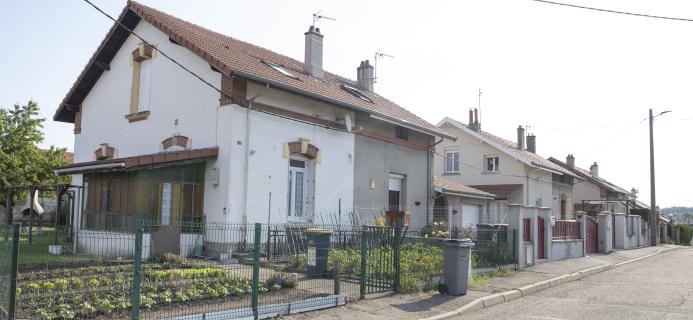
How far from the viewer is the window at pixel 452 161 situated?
33125 millimetres

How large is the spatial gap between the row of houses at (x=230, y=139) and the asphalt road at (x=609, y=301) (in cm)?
338

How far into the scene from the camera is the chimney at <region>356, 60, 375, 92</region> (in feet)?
81.5

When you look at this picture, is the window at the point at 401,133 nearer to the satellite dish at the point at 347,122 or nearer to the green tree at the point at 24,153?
the satellite dish at the point at 347,122

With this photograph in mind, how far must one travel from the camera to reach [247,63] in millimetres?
16141

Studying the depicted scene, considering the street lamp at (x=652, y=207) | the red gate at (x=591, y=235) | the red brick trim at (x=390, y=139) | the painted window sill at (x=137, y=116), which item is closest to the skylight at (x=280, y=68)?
the red brick trim at (x=390, y=139)

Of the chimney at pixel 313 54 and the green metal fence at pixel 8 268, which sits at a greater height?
the chimney at pixel 313 54

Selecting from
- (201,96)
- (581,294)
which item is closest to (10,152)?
(201,96)

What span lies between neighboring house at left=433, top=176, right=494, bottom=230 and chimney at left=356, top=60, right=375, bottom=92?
4817mm

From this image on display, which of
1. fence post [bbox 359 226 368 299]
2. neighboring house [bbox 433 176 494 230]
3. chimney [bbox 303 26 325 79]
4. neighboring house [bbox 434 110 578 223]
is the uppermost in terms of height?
chimney [bbox 303 26 325 79]

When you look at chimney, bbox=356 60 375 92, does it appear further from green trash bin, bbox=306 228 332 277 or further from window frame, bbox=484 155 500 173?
green trash bin, bbox=306 228 332 277

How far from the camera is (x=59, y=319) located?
276 inches

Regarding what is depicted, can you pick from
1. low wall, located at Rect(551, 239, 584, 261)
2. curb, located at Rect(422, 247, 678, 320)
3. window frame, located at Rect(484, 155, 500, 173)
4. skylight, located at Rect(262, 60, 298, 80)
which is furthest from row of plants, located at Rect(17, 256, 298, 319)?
window frame, located at Rect(484, 155, 500, 173)

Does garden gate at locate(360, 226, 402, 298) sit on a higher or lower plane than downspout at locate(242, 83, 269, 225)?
lower

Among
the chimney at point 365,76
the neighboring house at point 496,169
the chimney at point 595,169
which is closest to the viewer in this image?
the chimney at point 365,76
